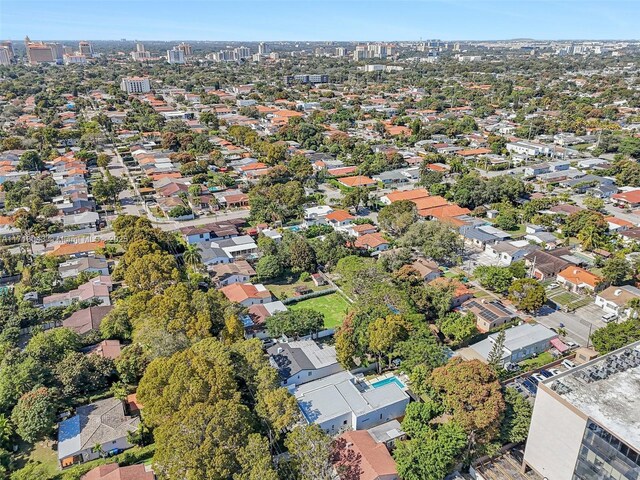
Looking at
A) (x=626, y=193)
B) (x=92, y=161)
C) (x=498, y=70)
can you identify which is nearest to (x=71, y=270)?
(x=92, y=161)

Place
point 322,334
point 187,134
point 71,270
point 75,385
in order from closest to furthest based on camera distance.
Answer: point 75,385 → point 322,334 → point 71,270 → point 187,134

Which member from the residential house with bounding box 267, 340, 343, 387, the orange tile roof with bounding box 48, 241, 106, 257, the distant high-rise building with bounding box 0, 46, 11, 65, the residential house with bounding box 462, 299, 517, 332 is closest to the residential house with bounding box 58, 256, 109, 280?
the orange tile roof with bounding box 48, 241, 106, 257

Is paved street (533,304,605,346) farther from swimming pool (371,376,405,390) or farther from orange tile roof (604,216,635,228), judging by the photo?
orange tile roof (604,216,635,228)

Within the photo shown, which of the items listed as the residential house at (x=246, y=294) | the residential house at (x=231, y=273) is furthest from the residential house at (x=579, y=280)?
the residential house at (x=231, y=273)

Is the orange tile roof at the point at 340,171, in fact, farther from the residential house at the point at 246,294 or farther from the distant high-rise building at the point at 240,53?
the distant high-rise building at the point at 240,53

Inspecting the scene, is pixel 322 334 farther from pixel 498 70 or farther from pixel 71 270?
pixel 498 70

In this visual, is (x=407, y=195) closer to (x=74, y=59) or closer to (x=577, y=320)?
(x=577, y=320)
